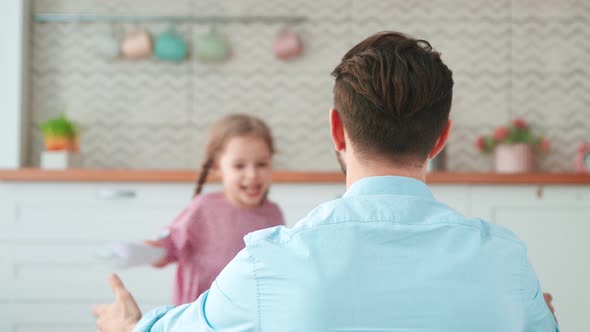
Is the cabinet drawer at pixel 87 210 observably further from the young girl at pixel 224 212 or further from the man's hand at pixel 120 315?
the man's hand at pixel 120 315

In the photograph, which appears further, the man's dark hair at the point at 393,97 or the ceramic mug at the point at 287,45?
the ceramic mug at the point at 287,45

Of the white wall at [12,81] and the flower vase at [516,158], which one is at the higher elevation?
the white wall at [12,81]

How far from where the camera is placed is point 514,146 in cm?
336

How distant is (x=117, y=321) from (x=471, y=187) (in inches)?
95.7

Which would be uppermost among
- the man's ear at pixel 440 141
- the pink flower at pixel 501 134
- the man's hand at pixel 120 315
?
the man's ear at pixel 440 141

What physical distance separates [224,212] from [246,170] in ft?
0.45

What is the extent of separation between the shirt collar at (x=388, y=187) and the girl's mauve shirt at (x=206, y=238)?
3.29 feet

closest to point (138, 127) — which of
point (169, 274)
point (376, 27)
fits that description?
point (169, 274)

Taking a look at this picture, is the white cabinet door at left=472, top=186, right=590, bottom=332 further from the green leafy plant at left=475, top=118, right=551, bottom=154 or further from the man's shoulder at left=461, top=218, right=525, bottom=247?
the man's shoulder at left=461, top=218, right=525, bottom=247

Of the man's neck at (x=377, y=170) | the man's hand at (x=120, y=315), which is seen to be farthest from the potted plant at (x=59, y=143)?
the man's neck at (x=377, y=170)

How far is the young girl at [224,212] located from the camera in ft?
5.72

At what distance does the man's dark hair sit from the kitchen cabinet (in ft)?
7.29

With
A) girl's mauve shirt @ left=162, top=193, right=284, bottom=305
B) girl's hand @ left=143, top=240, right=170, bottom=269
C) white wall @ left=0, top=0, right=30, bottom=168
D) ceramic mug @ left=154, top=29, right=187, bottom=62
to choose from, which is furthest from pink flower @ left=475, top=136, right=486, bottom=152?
white wall @ left=0, top=0, right=30, bottom=168

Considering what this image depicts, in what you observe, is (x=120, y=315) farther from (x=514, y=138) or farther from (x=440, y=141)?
(x=514, y=138)
